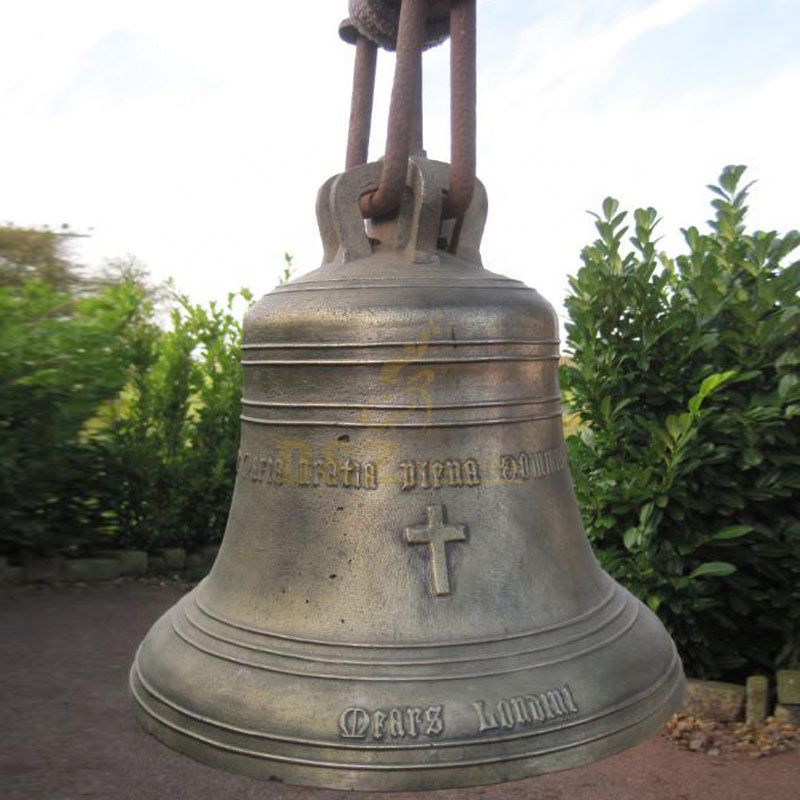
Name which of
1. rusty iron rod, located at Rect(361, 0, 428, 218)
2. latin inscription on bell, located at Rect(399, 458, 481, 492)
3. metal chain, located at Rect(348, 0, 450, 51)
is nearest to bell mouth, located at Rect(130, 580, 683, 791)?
latin inscription on bell, located at Rect(399, 458, 481, 492)

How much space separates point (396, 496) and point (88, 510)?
4373 mm

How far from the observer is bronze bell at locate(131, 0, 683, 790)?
152cm

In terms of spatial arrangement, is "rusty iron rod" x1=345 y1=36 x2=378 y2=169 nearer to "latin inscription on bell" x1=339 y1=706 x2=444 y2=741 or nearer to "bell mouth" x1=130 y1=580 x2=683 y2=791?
"bell mouth" x1=130 y1=580 x2=683 y2=791

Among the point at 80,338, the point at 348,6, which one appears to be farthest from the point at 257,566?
the point at 80,338

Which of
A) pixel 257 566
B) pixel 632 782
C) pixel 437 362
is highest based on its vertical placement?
pixel 437 362

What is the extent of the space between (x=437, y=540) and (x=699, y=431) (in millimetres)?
2331

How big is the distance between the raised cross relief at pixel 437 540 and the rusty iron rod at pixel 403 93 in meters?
0.65

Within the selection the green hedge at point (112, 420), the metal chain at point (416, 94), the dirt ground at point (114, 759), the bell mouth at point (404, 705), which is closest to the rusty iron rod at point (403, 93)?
the metal chain at point (416, 94)

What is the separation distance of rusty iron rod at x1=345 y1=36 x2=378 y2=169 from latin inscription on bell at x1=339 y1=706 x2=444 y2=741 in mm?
1239

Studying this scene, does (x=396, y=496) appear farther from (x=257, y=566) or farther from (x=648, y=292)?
(x=648, y=292)

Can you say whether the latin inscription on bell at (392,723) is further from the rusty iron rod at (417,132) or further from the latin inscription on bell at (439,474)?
the rusty iron rod at (417,132)

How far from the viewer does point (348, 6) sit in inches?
78.9

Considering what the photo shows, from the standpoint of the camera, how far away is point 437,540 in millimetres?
1641

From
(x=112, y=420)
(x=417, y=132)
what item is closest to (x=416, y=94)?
(x=417, y=132)
